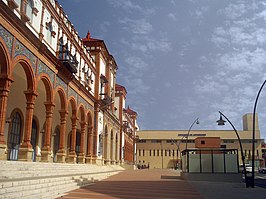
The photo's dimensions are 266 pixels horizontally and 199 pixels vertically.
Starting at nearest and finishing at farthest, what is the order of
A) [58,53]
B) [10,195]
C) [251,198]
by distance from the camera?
[10,195]
[251,198]
[58,53]

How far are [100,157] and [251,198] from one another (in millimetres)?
20039

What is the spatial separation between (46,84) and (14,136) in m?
5.07

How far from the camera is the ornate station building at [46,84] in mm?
13711

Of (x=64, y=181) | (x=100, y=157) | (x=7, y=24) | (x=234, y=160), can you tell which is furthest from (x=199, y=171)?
(x=7, y=24)

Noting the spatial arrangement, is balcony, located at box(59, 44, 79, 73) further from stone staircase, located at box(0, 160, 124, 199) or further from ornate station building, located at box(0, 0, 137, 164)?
stone staircase, located at box(0, 160, 124, 199)

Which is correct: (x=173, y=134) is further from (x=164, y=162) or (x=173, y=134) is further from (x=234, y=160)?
(x=234, y=160)

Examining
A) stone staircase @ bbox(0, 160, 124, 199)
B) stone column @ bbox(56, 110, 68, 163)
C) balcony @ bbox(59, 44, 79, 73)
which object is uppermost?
balcony @ bbox(59, 44, 79, 73)

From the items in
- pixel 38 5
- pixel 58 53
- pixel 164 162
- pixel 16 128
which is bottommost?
pixel 164 162

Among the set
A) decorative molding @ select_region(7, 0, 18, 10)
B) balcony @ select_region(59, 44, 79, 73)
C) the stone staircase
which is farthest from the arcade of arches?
decorative molding @ select_region(7, 0, 18, 10)

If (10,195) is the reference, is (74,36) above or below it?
above

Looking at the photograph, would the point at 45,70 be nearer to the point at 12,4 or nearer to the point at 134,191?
the point at 12,4

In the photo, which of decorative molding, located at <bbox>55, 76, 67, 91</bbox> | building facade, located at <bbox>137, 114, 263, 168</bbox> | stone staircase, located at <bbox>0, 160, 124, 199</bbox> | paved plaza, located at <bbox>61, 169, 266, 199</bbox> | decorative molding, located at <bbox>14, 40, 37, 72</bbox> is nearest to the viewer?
stone staircase, located at <bbox>0, 160, 124, 199</bbox>

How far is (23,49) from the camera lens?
48.8ft

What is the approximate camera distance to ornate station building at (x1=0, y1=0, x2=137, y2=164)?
1371 cm
